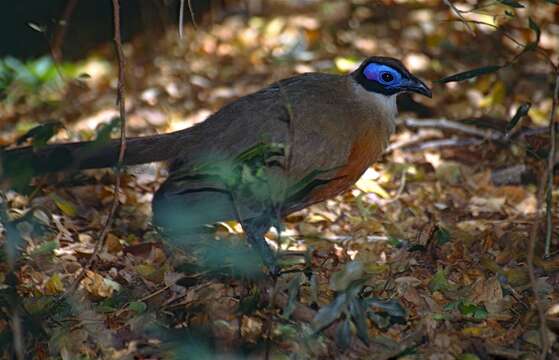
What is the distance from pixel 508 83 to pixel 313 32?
2.03 meters

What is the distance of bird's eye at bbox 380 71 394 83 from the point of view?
4973 millimetres

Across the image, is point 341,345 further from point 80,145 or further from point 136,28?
point 136,28

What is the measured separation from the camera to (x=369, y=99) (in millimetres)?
4965

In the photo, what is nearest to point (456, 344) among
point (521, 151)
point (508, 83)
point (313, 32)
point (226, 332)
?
point (226, 332)

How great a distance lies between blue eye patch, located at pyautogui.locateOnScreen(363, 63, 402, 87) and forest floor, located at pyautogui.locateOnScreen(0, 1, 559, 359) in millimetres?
540

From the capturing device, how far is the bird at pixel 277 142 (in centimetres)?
454

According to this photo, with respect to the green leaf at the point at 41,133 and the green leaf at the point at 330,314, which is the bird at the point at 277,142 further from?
the green leaf at the point at 330,314

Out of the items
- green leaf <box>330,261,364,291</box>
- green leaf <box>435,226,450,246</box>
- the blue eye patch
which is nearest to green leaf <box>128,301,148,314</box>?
green leaf <box>330,261,364,291</box>

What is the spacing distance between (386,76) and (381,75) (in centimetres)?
3

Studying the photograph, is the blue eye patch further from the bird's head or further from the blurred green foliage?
the blurred green foliage

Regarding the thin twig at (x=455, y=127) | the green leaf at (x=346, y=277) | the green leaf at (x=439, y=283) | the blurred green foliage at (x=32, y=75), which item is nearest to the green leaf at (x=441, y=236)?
the green leaf at (x=439, y=283)

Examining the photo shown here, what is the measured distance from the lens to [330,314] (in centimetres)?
327

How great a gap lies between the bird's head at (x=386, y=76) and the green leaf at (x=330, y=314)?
1.94 metres

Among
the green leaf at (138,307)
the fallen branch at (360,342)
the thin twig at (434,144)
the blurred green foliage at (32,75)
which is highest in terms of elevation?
the fallen branch at (360,342)
